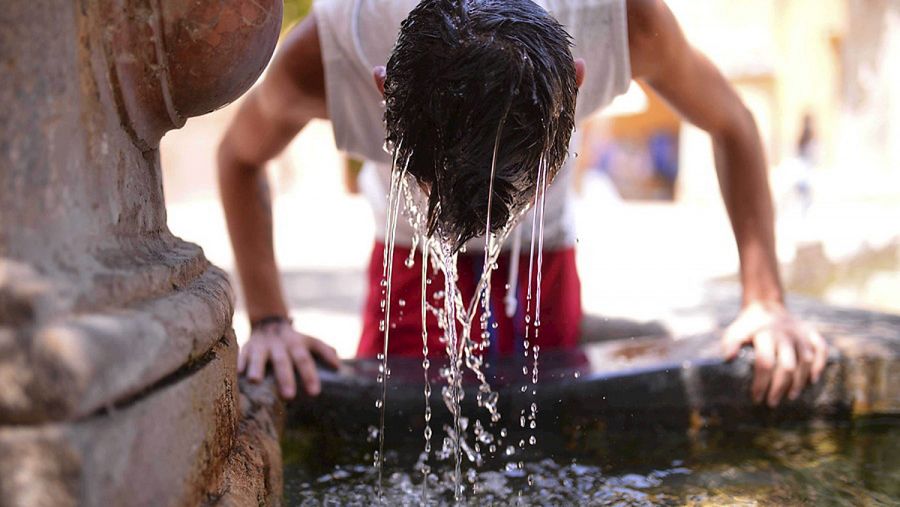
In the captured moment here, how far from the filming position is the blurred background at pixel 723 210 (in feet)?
16.1

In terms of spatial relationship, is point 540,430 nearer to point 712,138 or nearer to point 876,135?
point 712,138

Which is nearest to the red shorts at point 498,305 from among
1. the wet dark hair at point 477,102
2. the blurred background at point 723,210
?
the blurred background at point 723,210

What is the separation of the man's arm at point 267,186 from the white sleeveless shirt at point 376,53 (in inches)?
3.9

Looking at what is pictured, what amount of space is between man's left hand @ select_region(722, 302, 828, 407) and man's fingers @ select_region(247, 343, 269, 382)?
38.8 inches

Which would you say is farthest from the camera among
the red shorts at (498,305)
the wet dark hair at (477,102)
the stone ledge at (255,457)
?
the red shorts at (498,305)

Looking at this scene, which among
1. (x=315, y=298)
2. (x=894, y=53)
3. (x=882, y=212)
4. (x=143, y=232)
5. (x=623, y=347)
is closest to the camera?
(x=143, y=232)

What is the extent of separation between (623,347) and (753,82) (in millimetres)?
10690

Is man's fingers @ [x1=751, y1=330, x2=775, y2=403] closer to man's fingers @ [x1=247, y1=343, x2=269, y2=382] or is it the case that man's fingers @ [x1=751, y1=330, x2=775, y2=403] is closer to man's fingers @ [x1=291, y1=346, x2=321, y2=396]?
man's fingers @ [x1=291, y1=346, x2=321, y2=396]

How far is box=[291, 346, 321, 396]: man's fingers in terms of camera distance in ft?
5.79

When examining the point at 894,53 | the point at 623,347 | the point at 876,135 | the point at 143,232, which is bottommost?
the point at 623,347

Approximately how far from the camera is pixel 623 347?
1978 millimetres

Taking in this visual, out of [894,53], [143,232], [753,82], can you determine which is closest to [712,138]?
[143,232]

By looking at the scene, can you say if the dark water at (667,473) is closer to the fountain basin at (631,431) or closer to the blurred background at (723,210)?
the fountain basin at (631,431)

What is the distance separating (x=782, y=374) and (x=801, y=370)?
50mm
